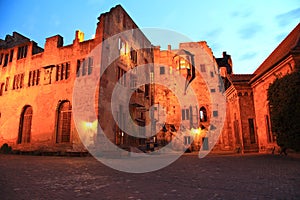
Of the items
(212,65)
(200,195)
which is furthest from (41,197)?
(212,65)

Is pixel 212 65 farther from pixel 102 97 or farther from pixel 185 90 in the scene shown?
pixel 102 97

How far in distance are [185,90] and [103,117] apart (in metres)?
17.9

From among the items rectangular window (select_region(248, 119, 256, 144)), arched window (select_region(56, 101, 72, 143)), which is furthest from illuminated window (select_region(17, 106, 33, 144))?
rectangular window (select_region(248, 119, 256, 144))

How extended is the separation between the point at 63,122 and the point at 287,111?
55.0 ft

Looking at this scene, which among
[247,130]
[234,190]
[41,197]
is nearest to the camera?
[41,197]

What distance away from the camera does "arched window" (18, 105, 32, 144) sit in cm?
1986

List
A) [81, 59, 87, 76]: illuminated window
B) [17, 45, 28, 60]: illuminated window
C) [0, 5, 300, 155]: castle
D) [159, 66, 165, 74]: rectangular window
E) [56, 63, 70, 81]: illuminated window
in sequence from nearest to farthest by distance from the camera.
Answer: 1. [0, 5, 300, 155]: castle
2. [81, 59, 87, 76]: illuminated window
3. [56, 63, 70, 81]: illuminated window
4. [17, 45, 28, 60]: illuminated window
5. [159, 66, 165, 74]: rectangular window

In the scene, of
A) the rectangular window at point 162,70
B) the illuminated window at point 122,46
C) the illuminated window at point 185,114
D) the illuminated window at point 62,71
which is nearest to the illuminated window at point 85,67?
the illuminated window at point 62,71

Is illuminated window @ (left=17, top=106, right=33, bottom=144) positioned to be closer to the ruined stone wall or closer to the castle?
the castle

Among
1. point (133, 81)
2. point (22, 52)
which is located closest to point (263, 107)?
point (133, 81)

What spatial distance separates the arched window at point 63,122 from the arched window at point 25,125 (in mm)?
4219

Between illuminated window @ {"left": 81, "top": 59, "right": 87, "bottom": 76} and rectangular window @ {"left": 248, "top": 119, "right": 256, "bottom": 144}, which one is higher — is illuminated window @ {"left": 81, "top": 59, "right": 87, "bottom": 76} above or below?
above

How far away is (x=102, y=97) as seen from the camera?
16.7 metres

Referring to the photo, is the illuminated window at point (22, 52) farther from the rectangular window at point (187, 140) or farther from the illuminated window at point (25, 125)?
the rectangular window at point (187, 140)
